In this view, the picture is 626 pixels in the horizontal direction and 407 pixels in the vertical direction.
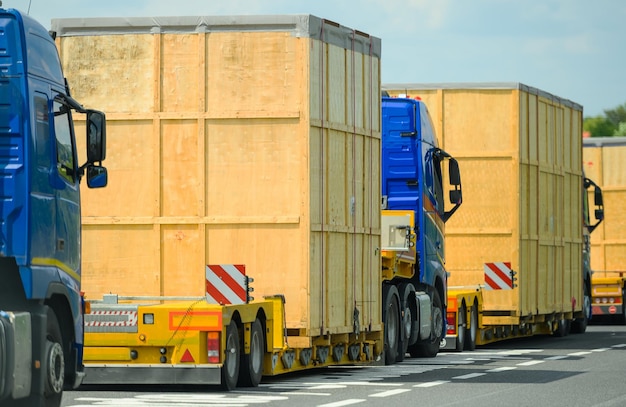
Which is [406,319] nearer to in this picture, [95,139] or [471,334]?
[471,334]

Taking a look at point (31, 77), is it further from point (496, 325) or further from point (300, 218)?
point (496, 325)

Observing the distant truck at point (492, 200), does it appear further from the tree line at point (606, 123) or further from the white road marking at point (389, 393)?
the tree line at point (606, 123)

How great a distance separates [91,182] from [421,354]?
1222 cm

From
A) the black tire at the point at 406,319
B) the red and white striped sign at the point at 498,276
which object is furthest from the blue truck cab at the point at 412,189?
the red and white striped sign at the point at 498,276

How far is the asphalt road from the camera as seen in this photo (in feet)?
50.6

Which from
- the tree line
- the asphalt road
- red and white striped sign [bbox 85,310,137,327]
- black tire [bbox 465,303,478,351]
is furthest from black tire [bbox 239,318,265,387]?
the tree line

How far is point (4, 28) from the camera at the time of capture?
1244 cm

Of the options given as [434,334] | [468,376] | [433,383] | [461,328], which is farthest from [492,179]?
[433,383]

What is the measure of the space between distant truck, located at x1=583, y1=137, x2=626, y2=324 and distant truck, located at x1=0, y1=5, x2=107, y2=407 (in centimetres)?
2737

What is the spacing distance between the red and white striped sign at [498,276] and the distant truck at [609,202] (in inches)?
450

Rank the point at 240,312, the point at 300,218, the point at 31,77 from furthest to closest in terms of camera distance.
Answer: the point at 300,218, the point at 240,312, the point at 31,77

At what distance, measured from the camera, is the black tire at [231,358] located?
54.7 feet

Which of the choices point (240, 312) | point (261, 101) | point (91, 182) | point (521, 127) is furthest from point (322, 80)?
point (521, 127)

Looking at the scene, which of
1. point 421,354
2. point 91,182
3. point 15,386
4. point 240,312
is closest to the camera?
point 15,386
